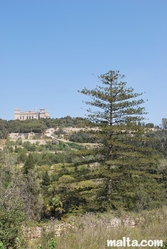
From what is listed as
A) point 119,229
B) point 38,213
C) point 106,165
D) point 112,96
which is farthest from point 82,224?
→ point 38,213

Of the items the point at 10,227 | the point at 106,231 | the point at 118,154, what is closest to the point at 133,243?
the point at 106,231

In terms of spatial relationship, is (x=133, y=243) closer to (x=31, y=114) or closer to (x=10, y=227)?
(x=10, y=227)

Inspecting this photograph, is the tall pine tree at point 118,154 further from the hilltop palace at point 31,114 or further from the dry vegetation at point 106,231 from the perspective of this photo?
the hilltop palace at point 31,114

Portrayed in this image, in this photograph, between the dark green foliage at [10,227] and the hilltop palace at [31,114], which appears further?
the hilltop palace at [31,114]

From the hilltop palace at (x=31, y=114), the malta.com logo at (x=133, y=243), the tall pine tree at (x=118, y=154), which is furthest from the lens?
the hilltop palace at (x=31, y=114)

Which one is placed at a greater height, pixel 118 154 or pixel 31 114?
pixel 31 114

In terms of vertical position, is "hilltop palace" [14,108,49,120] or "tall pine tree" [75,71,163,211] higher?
"hilltop palace" [14,108,49,120]

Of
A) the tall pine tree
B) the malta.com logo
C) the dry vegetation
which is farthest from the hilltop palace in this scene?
the malta.com logo

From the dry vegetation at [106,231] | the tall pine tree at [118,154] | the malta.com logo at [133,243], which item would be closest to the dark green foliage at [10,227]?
the dry vegetation at [106,231]

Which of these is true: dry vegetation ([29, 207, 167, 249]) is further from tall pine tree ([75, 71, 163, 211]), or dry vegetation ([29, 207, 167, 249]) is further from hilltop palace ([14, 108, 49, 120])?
hilltop palace ([14, 108, 49, 120])

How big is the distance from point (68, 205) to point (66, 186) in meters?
1.10

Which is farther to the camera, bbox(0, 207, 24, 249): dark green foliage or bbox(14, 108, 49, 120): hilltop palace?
bbox(14, 108, 49, 120): hilltop palace

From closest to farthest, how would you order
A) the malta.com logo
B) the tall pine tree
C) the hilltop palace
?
the malta.com logo < the tall pine tree < the hilltop palace

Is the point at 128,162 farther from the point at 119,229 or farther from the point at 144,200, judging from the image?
the point at 119,229
